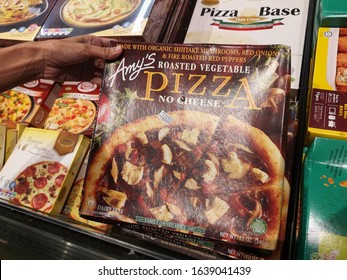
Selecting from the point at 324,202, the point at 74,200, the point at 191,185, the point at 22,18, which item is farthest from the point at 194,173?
the point at 22,18

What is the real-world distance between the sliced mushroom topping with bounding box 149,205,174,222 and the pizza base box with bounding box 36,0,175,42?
843 millimetres

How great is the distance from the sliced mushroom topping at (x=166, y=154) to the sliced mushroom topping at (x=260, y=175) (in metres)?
0.25

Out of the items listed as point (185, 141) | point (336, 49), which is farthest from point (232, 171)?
point (336, 49)

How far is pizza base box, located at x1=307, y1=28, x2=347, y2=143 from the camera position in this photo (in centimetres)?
121

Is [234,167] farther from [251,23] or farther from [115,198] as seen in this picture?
[251,23]

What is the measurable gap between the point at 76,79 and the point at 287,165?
0.98 metres

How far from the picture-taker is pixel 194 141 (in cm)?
102

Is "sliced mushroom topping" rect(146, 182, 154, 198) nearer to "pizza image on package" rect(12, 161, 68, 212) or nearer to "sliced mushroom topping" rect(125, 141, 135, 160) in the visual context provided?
"sliced mushroom topping" rect(125, 141, 135, 160)

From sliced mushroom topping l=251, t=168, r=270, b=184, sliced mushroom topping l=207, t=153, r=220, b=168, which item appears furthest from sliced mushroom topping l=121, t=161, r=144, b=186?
sliced mushroom topping l=251, t=168, r=270, b=184

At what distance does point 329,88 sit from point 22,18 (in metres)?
1.67

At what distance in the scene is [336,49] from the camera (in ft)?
4.60

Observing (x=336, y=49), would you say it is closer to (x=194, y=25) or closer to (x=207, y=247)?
(x=194, y=25)

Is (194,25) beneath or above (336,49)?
above

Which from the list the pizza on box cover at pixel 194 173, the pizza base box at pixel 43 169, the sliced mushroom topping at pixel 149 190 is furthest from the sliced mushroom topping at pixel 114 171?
the pizza base box at pixel 43 169
